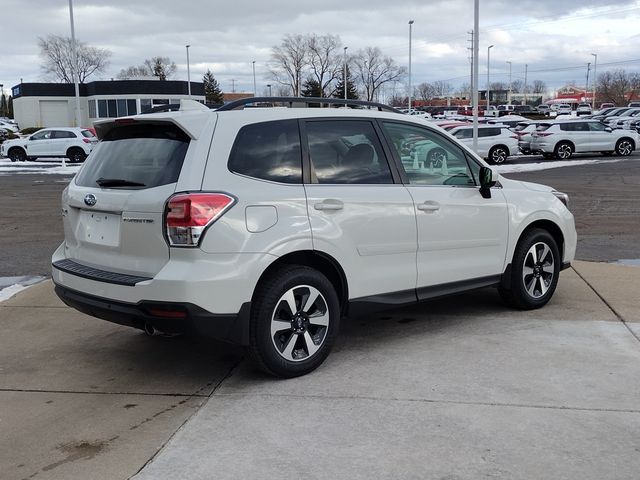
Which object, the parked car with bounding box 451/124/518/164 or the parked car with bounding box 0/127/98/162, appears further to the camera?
the parked car with bounding box 0/127/98/162

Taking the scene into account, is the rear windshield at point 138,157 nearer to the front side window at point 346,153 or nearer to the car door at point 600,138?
the front side window at point 346,153

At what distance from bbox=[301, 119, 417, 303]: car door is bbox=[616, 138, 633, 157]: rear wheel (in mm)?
28398

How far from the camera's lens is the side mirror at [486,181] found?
575 centimetres

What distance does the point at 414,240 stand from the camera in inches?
207

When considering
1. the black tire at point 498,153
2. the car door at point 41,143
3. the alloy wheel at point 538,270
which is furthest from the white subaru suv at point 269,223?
the car door at point 41,143

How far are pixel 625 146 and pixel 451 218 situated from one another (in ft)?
92.6

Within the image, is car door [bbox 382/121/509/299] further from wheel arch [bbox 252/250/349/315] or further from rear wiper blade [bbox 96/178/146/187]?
rear wiper blade [bbox 96/178/146/187]

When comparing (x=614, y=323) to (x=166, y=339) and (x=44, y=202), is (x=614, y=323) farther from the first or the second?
(x=44, y=202)

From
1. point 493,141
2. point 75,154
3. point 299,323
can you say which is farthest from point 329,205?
point 75,154

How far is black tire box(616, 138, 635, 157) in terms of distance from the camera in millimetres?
30406

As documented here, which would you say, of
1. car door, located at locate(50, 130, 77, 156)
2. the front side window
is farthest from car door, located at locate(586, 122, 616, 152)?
the front side window

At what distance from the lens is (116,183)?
462 centimetres

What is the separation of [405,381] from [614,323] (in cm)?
238

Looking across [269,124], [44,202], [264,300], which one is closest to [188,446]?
[264,300]
